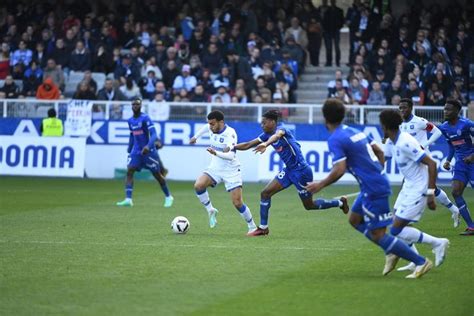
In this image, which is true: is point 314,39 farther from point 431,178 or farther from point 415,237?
point 431,178

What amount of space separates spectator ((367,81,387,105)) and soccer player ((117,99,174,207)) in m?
9.67

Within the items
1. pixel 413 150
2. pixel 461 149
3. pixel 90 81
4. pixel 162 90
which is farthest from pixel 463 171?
pixel 90 81

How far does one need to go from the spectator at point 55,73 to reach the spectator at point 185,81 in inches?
153

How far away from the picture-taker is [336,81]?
98.3 ft

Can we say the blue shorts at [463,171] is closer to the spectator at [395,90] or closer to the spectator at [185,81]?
the spectator at [395,90]

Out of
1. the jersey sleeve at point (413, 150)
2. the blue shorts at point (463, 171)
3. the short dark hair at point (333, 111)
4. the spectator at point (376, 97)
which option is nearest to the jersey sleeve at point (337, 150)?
the short dark hair at point (333, 111)

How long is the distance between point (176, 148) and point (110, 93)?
3006mm

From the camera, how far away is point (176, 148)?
96.2 feet

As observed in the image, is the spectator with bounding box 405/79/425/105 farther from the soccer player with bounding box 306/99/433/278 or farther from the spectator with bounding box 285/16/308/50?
the soccer player with bounding box 306/99/433/278

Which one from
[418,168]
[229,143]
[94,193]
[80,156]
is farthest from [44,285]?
[80,156]

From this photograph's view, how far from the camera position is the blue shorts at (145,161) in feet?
71.6

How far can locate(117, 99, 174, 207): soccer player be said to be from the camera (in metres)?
21.7

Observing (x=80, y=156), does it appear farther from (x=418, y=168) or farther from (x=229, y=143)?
(x=418, y=168)

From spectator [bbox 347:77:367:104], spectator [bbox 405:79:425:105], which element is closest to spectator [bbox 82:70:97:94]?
spectator [bbox 347:77:367:104]
